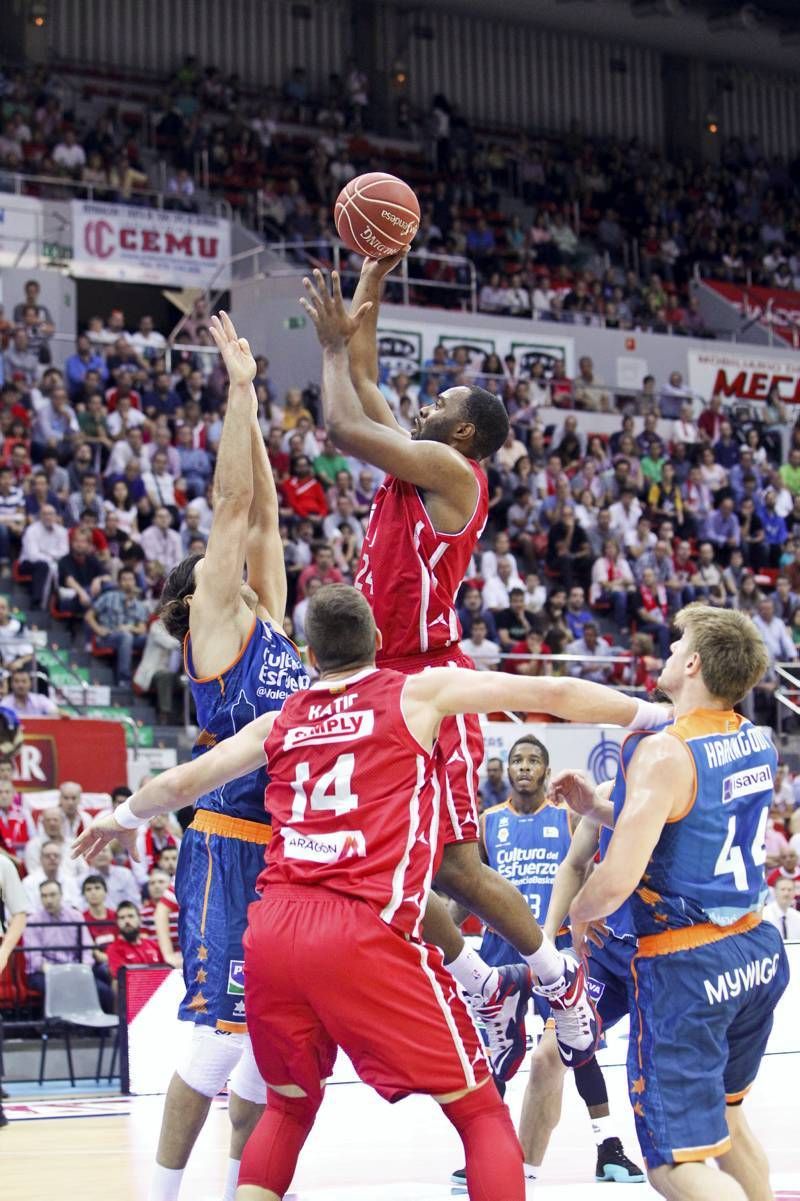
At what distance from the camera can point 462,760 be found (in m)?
6.23

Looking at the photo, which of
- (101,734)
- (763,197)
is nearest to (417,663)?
(101,734)

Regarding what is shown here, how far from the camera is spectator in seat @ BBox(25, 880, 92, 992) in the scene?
1296 centimetres

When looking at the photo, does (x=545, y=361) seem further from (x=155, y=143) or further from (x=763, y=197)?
(x=763, y=197)

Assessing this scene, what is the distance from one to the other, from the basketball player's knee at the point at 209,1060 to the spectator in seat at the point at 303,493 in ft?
43.8

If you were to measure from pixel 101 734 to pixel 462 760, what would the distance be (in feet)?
31.0

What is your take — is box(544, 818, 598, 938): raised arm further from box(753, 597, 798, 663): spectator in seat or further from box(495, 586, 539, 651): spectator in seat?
box(753, 597, 798, 663): spectator in seat

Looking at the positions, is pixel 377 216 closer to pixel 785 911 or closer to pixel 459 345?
pixel 785 911

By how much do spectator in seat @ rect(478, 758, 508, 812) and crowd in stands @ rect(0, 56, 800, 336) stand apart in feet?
36.4

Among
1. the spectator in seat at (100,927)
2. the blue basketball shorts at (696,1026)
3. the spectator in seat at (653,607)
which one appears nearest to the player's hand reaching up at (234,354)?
the blue basketball shorts at (696,1026)

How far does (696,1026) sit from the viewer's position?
16.5 ft

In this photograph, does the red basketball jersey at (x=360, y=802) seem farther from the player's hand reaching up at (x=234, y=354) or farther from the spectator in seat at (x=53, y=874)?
the spectator in seat at (x=53, y=874)

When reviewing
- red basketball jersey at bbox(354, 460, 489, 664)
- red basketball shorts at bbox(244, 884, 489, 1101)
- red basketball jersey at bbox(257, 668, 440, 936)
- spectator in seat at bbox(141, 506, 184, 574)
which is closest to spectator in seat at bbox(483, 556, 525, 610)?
spectator in seat at bbox(141, 506, 184, 574)

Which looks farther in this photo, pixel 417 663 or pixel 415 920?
pixel 417 663

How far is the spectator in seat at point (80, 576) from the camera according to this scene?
16.8 m
